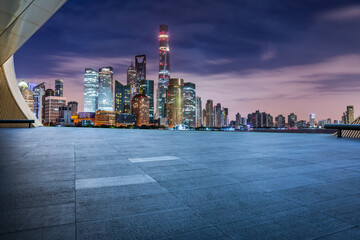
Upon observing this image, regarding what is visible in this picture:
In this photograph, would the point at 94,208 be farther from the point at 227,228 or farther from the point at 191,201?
the point at 227,228

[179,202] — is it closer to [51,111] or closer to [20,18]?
[20,18]

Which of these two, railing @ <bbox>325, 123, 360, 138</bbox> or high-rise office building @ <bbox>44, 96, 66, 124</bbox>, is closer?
railing @ <bbox>325, 123, 360, 138</bbox>

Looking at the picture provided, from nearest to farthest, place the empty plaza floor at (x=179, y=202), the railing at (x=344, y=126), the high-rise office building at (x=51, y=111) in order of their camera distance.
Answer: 1. the empty plaza floor at (x=179, y=202)
2. the railing at (x=344, y=126)
3. the high-rise office building at (x=51, y=111)

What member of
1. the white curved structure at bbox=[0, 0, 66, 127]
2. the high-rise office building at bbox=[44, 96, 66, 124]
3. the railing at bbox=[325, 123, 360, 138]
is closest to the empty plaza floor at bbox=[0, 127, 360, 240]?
the railing at bbox=[325, 123, 360, 138]

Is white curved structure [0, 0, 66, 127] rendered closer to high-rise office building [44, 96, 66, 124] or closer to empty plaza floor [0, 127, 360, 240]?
empty plaza floor [0, 127, 360, 240]

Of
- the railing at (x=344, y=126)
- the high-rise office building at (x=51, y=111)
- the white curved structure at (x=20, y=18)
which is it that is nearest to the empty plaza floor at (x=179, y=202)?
the railing at (x=344, y=126)

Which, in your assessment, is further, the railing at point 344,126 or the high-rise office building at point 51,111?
the high-rise office building at point 51,111

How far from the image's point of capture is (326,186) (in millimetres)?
3422

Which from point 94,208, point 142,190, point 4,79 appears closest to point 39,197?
point 94,208

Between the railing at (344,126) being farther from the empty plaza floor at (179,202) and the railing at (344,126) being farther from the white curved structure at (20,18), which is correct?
the white curved structure at (20,18)

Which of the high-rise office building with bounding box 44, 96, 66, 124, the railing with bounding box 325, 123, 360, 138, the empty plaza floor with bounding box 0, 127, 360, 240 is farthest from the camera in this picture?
the high-rise office building with bounding box 44, 96, 66, 124

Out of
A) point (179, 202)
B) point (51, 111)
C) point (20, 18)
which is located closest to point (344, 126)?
point (179, 202)

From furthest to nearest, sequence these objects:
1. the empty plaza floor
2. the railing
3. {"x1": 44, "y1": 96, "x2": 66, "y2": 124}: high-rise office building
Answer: {"x1": 44, "y1": 96, "x2": 66, "y2": 124}: high-rise office building
the railing
the empty plaza floor

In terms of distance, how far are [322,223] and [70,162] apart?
4.86 meters
